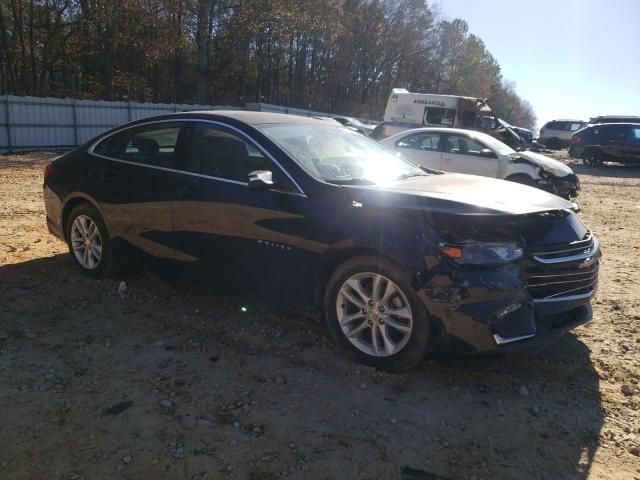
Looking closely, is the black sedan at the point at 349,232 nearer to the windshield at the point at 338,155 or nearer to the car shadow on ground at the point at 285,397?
the windshield at the point at 338,155

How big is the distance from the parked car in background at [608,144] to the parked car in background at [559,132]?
32.9 ft

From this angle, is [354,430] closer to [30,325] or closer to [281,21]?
[30,325]

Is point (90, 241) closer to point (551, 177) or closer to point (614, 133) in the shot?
point (551, 177)

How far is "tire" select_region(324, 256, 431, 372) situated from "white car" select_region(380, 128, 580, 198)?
24.8 feet

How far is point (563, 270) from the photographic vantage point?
346 centimetres

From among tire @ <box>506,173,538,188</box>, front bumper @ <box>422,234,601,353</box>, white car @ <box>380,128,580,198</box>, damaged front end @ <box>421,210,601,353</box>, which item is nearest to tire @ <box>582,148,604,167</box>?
white car @ <box>380,128,580,198</box>

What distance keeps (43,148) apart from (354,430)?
751 inches

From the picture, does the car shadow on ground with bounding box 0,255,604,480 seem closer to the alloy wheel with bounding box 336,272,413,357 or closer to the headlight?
the alloy wheel with bounding box 336,272,413,357

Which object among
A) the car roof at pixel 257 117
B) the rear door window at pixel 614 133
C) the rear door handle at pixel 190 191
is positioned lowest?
the rear door handle at pixel 190 191

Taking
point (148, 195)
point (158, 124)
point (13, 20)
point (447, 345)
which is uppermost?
point (13, 20)

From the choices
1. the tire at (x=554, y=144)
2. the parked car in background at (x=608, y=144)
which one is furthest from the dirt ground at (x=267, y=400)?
the tire at (x=554, y=144)

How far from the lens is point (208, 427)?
115 inches

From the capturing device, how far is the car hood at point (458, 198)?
3334 mm

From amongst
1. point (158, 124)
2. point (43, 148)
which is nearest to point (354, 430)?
point (158, 124)
